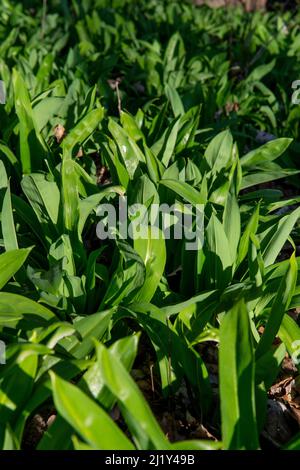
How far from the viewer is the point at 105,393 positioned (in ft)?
4.62

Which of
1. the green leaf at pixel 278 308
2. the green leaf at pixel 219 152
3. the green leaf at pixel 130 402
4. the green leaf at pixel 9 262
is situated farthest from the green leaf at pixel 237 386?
the green leaf at pixel 219 152

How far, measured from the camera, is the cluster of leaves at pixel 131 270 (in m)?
1.36

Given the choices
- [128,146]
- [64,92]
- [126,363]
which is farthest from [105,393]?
[64,92]

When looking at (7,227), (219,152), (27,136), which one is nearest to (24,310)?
(7,227)

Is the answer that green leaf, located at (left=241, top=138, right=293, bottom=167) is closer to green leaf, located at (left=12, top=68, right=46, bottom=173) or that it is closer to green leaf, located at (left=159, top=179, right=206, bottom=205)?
green leaf, located at (left=159, top=179, right=206, bottom=205)

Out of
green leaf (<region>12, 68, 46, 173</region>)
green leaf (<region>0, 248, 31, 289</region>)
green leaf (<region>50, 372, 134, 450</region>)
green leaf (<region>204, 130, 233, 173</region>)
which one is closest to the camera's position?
green leaf (<region>50, 372, 134, 450</region>)

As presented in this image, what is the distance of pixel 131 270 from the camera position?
1847mm

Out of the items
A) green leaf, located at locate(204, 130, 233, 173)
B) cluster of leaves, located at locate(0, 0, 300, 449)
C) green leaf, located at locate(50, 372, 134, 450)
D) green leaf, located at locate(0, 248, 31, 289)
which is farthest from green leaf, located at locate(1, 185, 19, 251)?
green leaf, located at locate(204, 130, 233, 173)

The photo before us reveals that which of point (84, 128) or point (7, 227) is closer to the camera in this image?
point (7, 227)

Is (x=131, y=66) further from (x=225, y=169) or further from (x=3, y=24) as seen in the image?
(x=225, y=169)

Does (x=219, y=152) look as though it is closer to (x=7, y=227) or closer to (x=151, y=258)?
(x=151, y=258)

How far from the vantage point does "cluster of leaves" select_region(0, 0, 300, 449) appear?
4.45ft

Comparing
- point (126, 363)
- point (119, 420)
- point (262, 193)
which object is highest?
point (126, 363)
